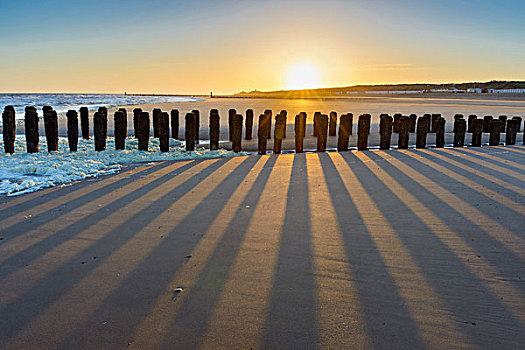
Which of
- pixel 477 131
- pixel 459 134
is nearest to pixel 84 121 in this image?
pixel 459 134

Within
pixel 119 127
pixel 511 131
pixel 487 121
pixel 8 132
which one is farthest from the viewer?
pixel 487 121

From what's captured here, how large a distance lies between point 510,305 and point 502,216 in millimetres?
1636

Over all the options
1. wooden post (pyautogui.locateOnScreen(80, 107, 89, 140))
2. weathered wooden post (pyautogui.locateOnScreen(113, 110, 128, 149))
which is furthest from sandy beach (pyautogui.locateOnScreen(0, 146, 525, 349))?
wooden post (pyautogui.locateOnScreen(80, 107, 89, 140))

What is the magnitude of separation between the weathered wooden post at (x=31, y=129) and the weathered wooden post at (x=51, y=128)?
0.73 ft

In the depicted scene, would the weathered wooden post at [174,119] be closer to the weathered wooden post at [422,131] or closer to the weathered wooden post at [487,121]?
the weathered wooden post at [422,131]

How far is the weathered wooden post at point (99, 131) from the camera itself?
318 inches

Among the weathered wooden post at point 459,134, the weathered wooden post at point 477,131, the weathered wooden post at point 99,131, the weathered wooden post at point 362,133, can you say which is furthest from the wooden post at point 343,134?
the weathered wooden post at point 99,131

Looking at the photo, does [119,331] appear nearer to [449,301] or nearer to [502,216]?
[449,301]

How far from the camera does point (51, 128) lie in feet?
26.5

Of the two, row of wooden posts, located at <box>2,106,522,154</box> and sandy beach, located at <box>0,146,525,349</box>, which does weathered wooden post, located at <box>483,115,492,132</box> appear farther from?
sandy beach, located at <box>0,146,525,349</box>

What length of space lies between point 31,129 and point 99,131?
Result: 1307 mm

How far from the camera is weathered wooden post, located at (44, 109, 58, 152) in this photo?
8.01 metres

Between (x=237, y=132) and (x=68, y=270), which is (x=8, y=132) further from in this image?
(x=68, y=270)

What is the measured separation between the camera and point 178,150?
8586mm
